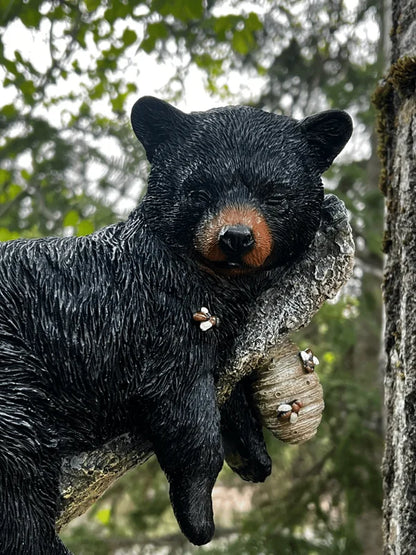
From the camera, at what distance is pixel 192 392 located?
113 centimetres

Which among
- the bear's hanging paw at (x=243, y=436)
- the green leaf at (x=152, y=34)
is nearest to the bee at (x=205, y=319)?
the bear's hanging paw at (x=243, y=436)

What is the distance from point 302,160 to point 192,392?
0.46 meters

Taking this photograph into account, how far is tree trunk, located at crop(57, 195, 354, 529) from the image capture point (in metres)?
1.17

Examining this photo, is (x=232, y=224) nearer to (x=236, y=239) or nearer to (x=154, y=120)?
(x=236, y=239)

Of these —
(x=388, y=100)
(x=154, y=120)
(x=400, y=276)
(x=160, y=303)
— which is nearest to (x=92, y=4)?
(x=388, y=100)

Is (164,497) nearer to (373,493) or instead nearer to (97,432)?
(373,493)

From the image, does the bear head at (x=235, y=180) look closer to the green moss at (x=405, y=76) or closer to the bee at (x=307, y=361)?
the bee at (x=307, y=361)

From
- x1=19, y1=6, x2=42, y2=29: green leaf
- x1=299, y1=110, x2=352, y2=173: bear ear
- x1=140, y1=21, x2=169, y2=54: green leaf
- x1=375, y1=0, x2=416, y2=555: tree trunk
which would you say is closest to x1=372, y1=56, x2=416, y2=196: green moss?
x1=375, y1=0, x2=416, y2=555: tree trunk

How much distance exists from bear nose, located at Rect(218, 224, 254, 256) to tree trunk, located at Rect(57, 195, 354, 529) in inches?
8.7

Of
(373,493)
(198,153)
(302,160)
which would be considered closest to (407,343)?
(302,160)

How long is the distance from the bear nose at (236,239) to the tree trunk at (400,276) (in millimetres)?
518

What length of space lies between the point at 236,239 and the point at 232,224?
0.09ft

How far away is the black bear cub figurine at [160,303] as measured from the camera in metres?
1.08

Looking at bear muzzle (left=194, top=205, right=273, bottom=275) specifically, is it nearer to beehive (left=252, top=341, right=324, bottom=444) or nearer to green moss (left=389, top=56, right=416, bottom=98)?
beehive (left=252, top=341, right=324, bottom=444)
